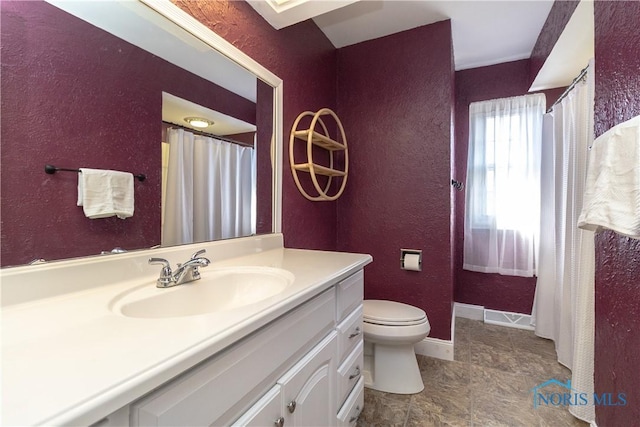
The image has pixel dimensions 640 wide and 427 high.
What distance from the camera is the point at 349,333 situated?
1.16 m

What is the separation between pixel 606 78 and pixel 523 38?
1382mm

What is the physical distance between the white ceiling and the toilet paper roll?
1.65m

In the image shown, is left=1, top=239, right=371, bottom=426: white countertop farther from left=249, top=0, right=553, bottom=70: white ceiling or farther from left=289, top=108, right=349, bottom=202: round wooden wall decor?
left=249, top=0, right=553, bottom=70: white ceiling

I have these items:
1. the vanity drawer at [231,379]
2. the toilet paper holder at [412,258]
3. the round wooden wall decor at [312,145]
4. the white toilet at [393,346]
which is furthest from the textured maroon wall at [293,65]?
the vanity drawer at [231,379]

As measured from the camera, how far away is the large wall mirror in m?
0.68

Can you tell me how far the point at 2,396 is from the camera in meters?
0.34

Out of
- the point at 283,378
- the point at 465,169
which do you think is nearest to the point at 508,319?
the point at 465,169

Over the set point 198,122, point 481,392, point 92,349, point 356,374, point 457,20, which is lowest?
point 481,392

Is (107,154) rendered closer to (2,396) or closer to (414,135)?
(2,396)

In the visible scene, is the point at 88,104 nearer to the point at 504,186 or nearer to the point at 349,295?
the point at 349,295

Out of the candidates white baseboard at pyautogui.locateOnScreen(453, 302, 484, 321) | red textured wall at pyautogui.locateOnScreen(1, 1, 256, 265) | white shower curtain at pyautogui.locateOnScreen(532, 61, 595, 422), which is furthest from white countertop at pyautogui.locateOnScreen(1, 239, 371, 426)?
white baseboard at pyautogui.locateOnScreen(453, 302, 484, 321)

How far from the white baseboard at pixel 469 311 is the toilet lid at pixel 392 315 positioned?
130 cm

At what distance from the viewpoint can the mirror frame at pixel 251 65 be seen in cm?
103

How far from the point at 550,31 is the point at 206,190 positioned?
2419 millimetres
